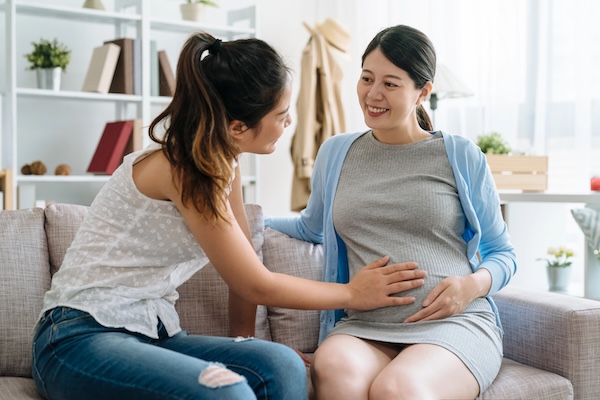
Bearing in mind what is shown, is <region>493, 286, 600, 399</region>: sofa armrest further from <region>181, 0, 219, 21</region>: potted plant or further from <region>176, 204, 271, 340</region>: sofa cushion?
<region>181, 0, 219, 21</region>: potted plant

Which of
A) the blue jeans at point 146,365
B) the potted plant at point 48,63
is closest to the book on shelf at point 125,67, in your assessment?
the potted plant at point 48,63

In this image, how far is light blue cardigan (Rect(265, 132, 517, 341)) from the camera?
1.92 meters

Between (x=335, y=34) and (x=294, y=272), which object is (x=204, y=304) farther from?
(x=335, y=34)

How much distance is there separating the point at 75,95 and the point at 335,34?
1422 mm

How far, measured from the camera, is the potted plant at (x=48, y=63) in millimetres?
3869

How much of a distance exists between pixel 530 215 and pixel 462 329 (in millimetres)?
1480

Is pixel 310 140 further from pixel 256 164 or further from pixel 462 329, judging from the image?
pixel 462 329

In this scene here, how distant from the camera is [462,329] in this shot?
1782mm

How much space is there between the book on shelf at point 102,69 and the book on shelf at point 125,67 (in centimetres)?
3

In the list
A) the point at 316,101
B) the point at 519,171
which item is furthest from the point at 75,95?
the point at 519,171

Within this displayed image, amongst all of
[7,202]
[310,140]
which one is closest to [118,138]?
[7,202]

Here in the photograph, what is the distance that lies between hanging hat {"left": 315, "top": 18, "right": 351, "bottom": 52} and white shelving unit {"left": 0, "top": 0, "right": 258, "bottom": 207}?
405mm

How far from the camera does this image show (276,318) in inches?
82.5

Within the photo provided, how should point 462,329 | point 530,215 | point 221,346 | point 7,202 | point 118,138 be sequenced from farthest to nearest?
point 118,138, point 7,202, point 530,215, point 462,329, point 221,346
